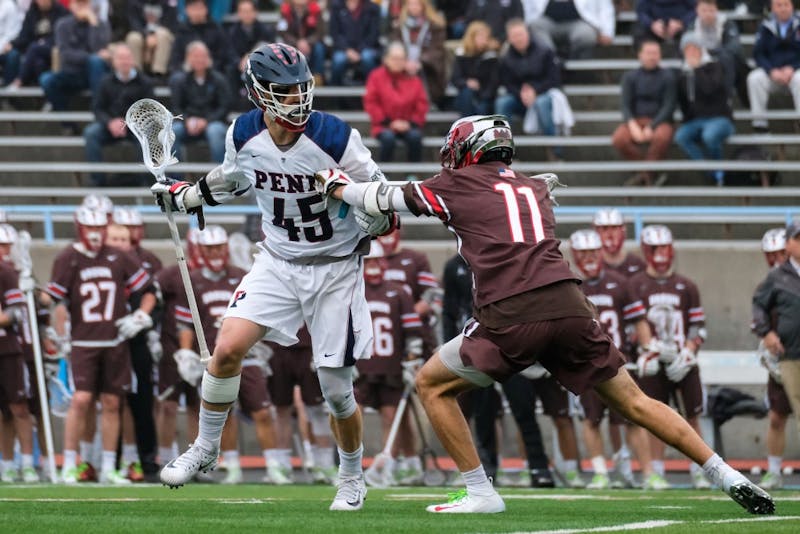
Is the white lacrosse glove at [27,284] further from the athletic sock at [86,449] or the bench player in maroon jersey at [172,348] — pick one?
the athletic sock at [86,449]

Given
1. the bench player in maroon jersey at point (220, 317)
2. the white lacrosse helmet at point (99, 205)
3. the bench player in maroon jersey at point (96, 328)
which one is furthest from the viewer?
the white lacrosse helmet at point (99, 205)

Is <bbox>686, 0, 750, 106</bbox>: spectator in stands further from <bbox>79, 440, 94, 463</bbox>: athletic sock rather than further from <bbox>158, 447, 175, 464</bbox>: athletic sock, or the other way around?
<bbox>79, 440, 94, 463</bbox>: athletic sock

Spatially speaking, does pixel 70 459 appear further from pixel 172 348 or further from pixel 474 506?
pixel 474 506

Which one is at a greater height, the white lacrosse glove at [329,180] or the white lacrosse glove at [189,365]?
the white lacrosse glove at [329,180]

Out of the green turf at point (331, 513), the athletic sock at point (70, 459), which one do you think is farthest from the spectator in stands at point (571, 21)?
the green turf at point (331, 513)

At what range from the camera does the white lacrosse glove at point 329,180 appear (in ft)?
27.6

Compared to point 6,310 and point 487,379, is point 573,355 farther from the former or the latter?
Result: point 6,310

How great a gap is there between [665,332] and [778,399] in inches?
39.6

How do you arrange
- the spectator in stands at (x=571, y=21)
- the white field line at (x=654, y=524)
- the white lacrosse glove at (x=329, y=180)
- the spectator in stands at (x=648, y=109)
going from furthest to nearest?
the spectator in stands at (x=571, y=21), the spectator in stands at (x=648, y=109), the white lacrosse glove at (x=329, y=180), the white field line at (x=654, y=524)

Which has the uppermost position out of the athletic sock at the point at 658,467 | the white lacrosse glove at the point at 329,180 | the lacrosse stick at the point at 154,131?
the lacrosse stick at the point at 154,131

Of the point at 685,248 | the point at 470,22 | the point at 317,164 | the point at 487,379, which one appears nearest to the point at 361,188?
the point at 317,164

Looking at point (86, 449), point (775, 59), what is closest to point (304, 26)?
point (775, 59)

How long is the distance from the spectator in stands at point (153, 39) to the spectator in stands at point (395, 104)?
3.09 metres

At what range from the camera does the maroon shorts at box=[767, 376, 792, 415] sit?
1324cm
